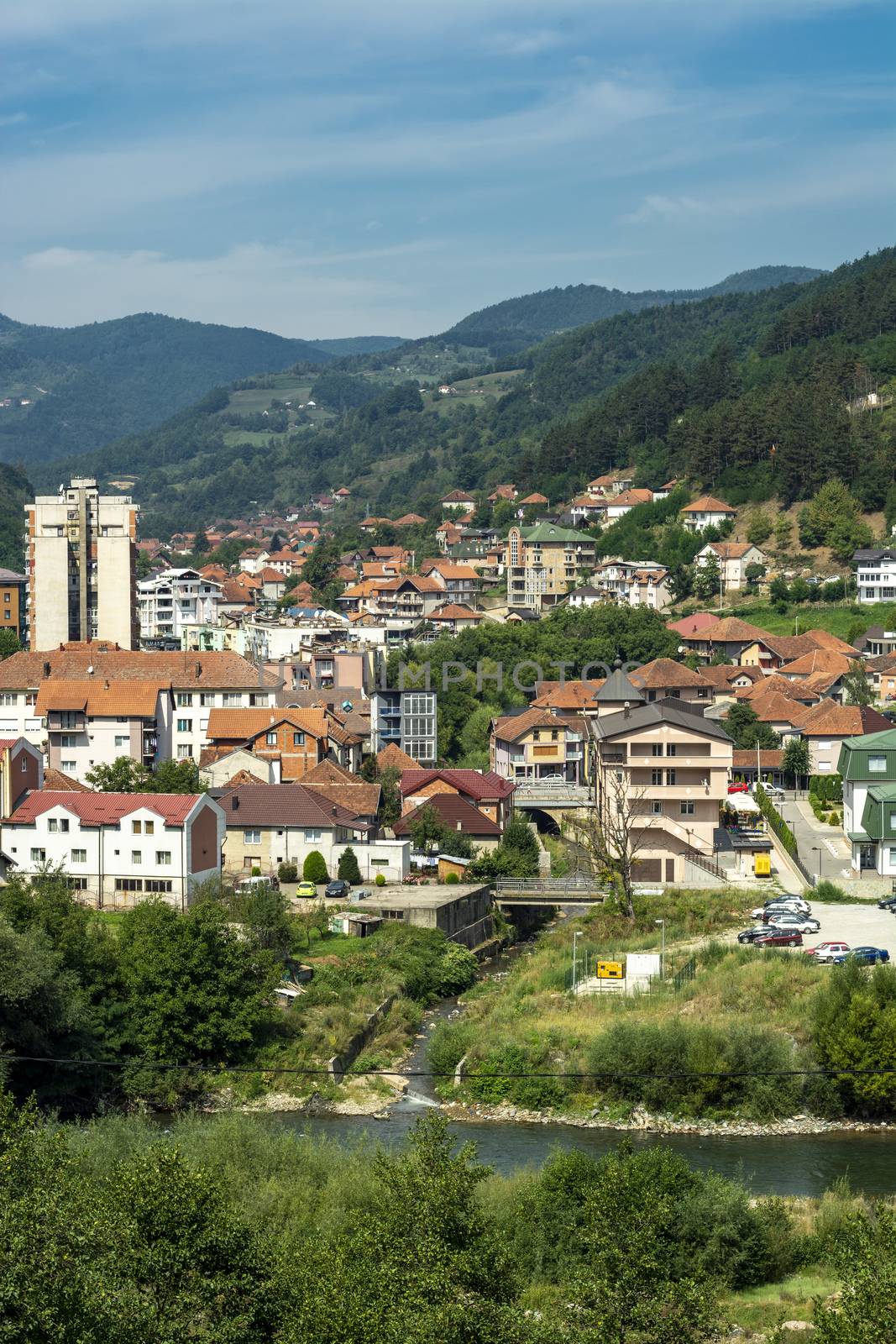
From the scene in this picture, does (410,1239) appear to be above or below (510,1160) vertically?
above

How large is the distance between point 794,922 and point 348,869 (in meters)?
7.39

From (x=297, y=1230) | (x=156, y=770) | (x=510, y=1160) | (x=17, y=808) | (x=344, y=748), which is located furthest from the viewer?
(x=344, y=748)

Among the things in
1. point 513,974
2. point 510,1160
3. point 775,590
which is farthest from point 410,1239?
point 775,590

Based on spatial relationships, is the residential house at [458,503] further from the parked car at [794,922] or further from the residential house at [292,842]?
the parked car at [794,922]

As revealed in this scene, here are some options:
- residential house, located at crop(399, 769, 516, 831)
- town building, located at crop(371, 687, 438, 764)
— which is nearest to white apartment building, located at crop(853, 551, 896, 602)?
town building, located at crop(371, 687, 438, 764)

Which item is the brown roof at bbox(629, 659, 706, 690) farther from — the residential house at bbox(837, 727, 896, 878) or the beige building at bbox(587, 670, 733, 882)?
the beige building at bbox(587, 670, 733, 882)

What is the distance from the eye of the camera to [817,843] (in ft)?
103

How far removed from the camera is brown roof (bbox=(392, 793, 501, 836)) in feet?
101

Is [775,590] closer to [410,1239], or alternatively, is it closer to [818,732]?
[818,732]

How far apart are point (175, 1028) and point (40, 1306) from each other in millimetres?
10124

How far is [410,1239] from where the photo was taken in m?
12.2

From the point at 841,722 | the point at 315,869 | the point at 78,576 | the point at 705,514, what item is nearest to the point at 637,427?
the point at 705,514

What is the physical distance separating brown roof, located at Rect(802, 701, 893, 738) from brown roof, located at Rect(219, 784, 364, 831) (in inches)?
548

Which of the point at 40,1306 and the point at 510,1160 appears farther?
the point at 510,1160
